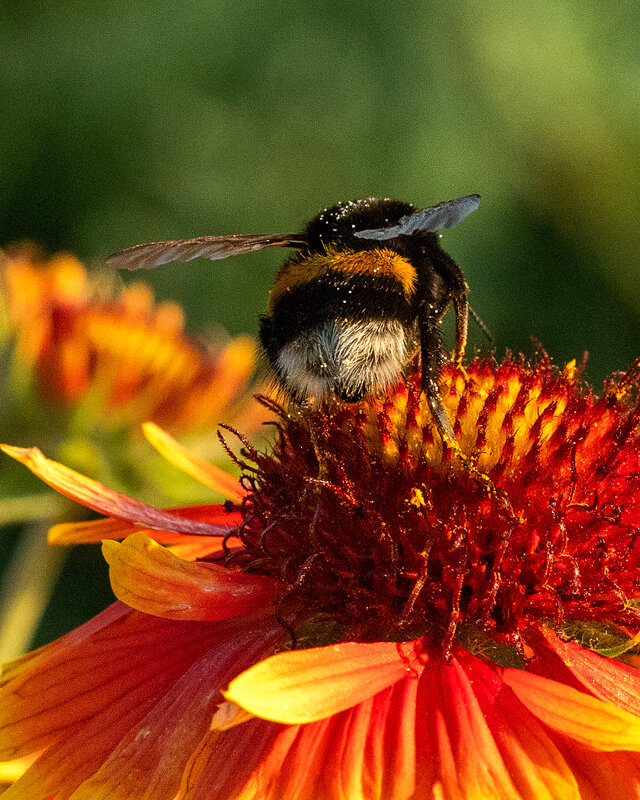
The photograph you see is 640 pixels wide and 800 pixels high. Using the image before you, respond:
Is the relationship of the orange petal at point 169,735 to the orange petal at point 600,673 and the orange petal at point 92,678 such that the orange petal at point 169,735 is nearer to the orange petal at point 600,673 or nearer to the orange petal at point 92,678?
the orange petal at point 92,678

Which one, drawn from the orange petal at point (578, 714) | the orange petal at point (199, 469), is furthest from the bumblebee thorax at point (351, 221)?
the orange petal at point (578, 714)

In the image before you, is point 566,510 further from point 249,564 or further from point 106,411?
point 106,411

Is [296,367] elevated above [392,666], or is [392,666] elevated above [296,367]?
[296,367]

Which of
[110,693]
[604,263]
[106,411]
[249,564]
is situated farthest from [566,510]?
[604,263]

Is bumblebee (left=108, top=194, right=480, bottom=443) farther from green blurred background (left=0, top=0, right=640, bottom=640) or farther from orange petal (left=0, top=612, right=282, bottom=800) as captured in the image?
green blurred background (left=0, top=0, right=640, bottom=640)

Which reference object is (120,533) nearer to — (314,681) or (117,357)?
(314,681)

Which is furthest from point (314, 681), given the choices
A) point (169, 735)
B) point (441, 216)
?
point (441, 216)
